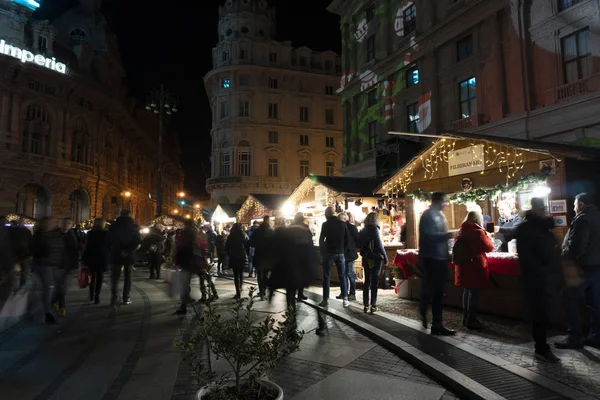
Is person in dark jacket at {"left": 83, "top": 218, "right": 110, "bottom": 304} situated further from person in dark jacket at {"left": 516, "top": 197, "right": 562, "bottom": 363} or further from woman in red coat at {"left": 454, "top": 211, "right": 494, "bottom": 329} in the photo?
person in dark jacket at {"left": 516, "top": 197, "right": 562, "bottom": 363}

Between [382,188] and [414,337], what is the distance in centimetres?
648

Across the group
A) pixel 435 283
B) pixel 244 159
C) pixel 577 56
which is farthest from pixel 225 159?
pixel 435 283

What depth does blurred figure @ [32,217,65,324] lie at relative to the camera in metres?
7.19

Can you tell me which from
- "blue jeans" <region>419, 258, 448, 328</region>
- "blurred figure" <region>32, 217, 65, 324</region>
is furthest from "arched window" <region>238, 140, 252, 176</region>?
"blue jeans" <region>419, 258, 448, 328</region>

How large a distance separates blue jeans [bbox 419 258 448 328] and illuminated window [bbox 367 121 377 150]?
20.6 meters

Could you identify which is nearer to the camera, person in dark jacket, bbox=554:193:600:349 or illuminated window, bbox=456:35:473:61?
person in dark jacket, bbox=554:193:600:349

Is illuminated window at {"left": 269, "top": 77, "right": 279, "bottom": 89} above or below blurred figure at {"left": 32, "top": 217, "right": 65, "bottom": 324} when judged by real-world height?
above

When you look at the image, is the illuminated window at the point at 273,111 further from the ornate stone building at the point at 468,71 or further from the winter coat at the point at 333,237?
the winter coat at the point at 333,237

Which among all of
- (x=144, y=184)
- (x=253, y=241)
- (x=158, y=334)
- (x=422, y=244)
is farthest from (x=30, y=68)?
(x=422, y=244)

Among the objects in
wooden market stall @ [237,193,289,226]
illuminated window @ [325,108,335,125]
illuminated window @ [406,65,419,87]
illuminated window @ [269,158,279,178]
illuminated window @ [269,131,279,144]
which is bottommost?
wooden market stall @ [237,193,289,226]

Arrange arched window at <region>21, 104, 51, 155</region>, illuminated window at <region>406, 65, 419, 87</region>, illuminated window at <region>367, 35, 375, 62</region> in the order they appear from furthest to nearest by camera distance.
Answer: arched window at <region>21, 104, 51, 155</region> < illuminated window at <region>367, 35, 375, 62</region> < illuminated window at <region>406, 65, 419, 87</region>

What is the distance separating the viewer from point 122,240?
8391 mm

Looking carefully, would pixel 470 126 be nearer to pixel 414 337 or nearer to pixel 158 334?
pixel 414 337

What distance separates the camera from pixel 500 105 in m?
17.3
